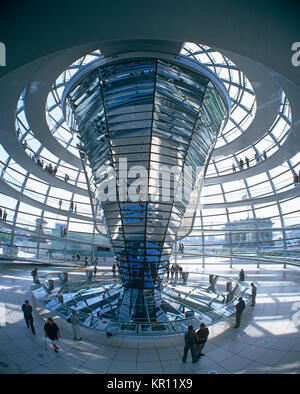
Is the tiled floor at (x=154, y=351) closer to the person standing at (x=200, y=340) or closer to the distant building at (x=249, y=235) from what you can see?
the person standing at (x=200, y=340)


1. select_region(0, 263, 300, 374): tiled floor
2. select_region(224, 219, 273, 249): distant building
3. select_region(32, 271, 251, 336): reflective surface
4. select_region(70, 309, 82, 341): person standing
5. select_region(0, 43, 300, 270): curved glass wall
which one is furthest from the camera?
select_region(224, 219, 273, 249): distant building

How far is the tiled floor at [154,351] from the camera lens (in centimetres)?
480

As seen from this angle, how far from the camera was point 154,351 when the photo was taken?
5812mm

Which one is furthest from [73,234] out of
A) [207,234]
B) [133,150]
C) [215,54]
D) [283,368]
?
[283,368]

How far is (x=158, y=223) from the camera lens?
10.4 meters

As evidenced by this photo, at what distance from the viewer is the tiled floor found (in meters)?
4.80

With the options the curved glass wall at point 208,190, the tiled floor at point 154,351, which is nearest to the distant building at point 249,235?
the curved glass wall at point 208,190

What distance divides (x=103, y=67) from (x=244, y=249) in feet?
65.0

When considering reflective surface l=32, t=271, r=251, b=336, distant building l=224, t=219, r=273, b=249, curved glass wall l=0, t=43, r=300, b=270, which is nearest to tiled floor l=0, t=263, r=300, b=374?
Answer: reflective surface l=32, t=271, r=251, b=336

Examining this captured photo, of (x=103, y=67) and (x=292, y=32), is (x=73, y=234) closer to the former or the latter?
(x=103, y=67)

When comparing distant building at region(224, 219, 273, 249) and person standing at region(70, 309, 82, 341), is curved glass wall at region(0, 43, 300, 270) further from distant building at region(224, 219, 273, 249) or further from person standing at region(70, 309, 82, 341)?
person standing at region(70, 309, 82, 341)

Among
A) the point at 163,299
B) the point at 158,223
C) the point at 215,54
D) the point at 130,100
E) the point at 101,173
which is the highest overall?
the point at 215,54

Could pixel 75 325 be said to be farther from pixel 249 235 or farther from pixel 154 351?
pixel 249 235

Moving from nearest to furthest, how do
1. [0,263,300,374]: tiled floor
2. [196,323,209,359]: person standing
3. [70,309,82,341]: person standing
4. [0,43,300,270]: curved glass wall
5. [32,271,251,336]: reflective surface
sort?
[0,263,300,374]: tiled floor
[196,323,209,359]: person standing
[70,309,82,341]: person standing
[32,271,251,336]: reflective surface
[0,43,300,270]: curved glass wall
